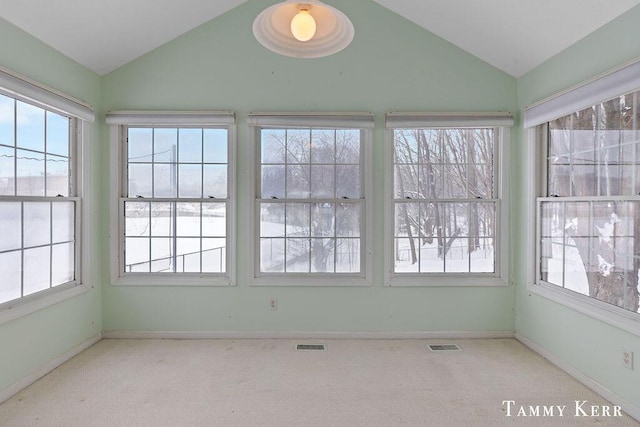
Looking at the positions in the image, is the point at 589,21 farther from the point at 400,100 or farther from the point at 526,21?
the point at 400,100

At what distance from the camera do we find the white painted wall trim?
3.20m

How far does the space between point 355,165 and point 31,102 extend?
2.47 meters

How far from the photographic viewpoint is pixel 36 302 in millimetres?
2494

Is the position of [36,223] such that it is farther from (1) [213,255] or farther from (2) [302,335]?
(2) [302,335]

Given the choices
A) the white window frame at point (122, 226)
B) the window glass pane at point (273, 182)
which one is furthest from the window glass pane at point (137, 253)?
the window glass pane at point (273, 182)

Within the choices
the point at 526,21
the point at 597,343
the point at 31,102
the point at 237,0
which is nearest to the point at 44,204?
the point at 31,102

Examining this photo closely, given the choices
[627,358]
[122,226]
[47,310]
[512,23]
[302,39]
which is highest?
[512,23]

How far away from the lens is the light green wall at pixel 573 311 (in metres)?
2.14

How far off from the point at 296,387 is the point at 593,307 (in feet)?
6.70

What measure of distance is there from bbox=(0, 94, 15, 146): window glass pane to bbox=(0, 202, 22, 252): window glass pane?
416 mm

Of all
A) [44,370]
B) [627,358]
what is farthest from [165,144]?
[627,358]

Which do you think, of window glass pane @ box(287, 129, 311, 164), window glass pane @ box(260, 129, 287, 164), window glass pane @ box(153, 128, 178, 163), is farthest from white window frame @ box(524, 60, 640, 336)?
window glass pane @ box(153, 128, 178, 163)

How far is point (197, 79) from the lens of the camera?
10.4ft

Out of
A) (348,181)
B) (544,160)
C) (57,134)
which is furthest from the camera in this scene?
(348,181)
